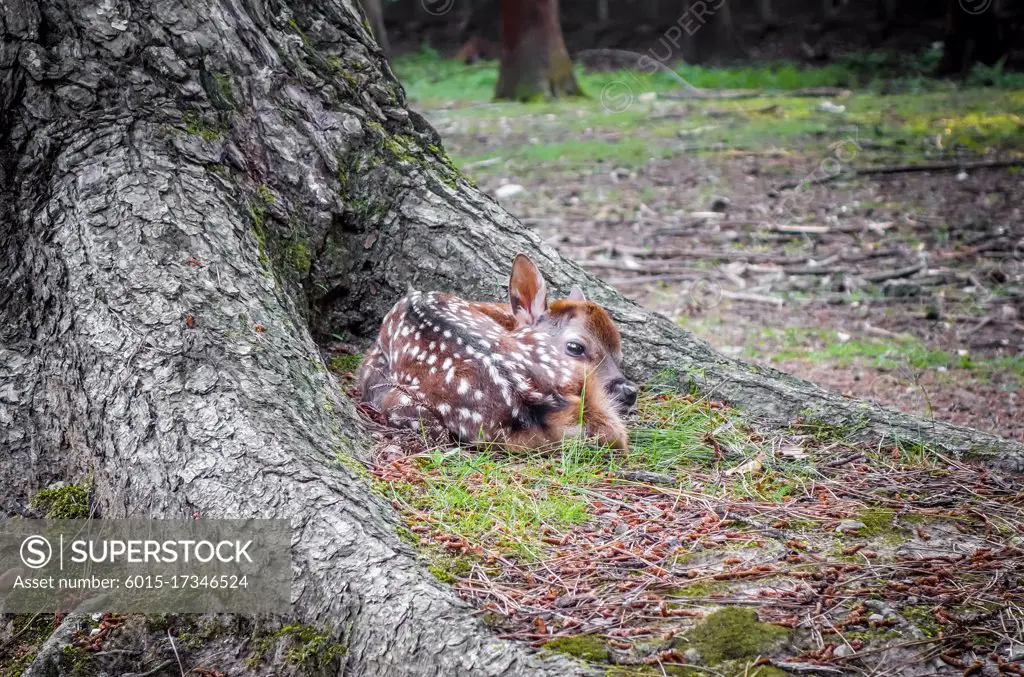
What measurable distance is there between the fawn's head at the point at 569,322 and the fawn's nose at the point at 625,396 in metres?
0.06

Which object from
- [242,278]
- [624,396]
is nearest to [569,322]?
[624,396]

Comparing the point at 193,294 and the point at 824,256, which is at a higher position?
the point at 193,294

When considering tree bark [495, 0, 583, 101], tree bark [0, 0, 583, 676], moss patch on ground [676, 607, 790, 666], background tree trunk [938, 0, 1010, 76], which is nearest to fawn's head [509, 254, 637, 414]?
tree bark [0, 0, 583, 676]

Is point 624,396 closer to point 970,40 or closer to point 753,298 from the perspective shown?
point 753,298

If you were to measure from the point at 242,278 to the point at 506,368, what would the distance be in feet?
3.44

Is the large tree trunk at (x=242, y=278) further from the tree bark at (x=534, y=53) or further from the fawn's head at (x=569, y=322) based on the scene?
the tree bark at (x=534, y=53)

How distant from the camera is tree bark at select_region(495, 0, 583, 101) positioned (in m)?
17.7

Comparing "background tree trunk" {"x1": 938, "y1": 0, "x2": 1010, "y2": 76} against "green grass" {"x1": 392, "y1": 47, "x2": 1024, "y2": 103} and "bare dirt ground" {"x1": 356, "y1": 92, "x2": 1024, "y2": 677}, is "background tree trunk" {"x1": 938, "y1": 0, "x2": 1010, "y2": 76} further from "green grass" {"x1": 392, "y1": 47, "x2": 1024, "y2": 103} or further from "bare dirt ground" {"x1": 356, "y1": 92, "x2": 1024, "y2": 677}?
"bare dirt ground" {"x1": 356, "y1": 92, "x2": 1024, "y2": 677}

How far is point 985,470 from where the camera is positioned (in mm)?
3750

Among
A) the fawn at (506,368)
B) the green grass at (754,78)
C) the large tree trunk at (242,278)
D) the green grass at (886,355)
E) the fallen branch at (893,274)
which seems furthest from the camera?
the green grass at (754,78)

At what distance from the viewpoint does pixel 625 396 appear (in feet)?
13.4

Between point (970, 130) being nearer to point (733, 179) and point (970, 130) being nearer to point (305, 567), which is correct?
point (733, 179)

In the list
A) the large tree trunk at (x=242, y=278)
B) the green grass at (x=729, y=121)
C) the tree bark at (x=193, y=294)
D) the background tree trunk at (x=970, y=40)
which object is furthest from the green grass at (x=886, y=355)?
the background tree trunk at (x=970, y=40)

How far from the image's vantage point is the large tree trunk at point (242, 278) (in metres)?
2.96
